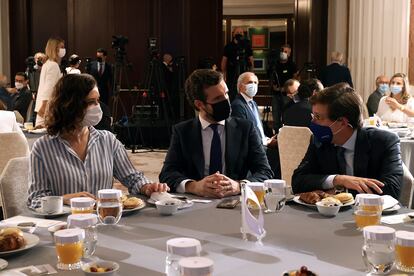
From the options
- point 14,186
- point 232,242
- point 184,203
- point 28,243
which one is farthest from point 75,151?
point 232,242

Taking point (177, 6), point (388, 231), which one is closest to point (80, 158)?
point (388, 231)

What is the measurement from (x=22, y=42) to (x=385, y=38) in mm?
7059

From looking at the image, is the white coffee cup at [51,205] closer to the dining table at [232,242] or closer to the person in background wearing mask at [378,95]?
the dining table at [232,242]

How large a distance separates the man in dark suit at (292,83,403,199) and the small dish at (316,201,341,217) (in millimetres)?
440

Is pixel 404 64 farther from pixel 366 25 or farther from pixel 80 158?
pixel 80 158

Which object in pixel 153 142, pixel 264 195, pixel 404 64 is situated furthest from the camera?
pixel 153 142

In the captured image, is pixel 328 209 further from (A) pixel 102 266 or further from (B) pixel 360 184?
(A) pixel 102 266

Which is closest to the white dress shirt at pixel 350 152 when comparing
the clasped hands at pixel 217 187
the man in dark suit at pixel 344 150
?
the man in dark suit at pixel 344 150

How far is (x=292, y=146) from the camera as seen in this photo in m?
5.19

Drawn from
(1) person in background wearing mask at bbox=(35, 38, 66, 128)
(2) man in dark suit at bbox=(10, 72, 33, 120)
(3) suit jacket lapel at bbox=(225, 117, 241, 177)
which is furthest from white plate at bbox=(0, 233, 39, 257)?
(2) man in dark suit at bbox=(10, 72, 33, 120)

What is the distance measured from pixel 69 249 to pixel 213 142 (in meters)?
1.65

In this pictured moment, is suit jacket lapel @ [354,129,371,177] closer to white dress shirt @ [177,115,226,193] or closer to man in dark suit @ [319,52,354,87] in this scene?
white dress shirt @ [177,115,226,193]

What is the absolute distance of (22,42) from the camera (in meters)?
12.9

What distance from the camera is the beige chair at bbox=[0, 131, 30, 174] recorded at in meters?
4.35
